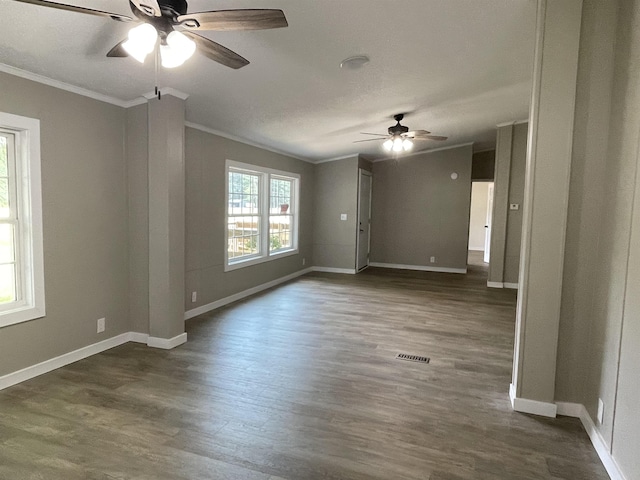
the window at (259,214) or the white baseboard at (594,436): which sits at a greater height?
the window at (259,214)

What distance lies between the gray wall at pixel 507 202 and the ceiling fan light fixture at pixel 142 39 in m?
6.17

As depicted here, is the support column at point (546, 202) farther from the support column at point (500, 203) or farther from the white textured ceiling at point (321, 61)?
the support column at point (500, 203)

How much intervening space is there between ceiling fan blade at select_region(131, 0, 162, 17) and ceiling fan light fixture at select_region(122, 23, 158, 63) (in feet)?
0.22

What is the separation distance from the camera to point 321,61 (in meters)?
2.98

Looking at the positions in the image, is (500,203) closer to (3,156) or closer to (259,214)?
(259,214)

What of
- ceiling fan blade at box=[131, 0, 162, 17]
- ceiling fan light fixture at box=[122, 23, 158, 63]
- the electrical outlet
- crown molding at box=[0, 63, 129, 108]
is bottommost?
the electrical outlet

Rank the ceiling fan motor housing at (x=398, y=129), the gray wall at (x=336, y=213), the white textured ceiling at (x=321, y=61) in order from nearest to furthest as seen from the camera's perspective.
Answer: the white textured ceiling at (x=321, y=61), the ceiling fan motor housing at (x=398, y=129), the gray wall at (x=336, y=213)

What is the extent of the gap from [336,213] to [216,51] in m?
5.92

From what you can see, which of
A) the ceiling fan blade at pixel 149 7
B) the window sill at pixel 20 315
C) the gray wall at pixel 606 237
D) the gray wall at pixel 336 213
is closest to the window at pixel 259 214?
the gray wall at pixel 336 213

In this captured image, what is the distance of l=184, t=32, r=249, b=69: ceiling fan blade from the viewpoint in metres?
1.89

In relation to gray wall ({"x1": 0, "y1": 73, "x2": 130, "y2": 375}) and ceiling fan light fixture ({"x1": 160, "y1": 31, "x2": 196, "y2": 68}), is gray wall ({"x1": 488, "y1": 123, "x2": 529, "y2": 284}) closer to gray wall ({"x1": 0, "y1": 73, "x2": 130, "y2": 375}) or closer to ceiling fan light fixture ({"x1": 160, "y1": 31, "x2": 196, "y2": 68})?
gray wall ({"x1": 0, "y1": 73, "x2": 130, "y2": 375})

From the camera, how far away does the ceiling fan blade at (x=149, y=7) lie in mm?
1519

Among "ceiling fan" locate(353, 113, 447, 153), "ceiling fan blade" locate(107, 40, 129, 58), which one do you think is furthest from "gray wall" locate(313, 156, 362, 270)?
"ceiling fan blade" locate(107, 40, 129, 58)


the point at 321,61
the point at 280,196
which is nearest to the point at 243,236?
the point at 280,196
